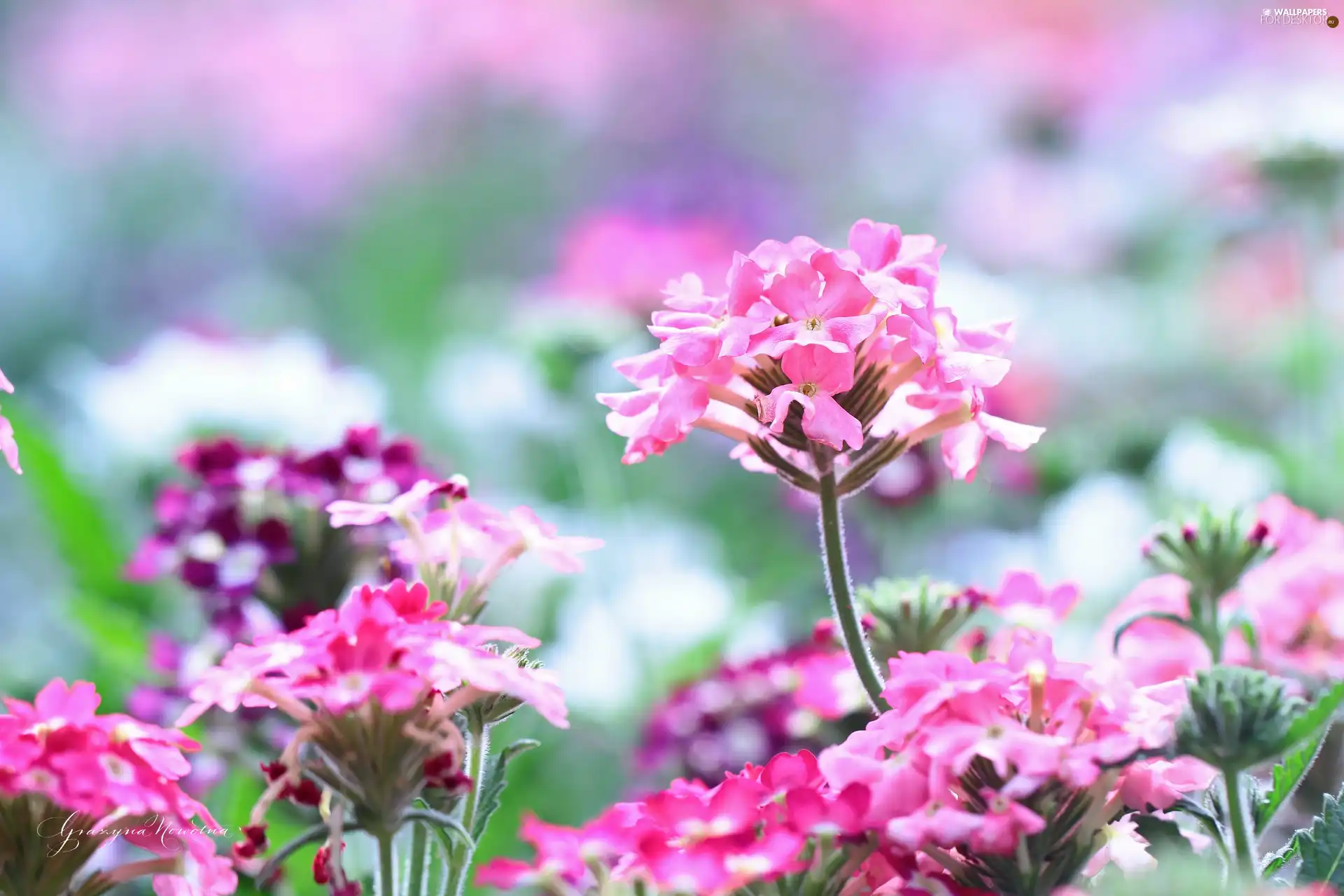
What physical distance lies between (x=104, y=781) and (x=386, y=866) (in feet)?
0.27

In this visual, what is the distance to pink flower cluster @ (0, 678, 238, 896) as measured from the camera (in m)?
0.39

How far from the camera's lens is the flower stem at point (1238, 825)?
0.43m

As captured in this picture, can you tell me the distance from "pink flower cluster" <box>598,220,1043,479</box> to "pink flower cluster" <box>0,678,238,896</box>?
0.16 m

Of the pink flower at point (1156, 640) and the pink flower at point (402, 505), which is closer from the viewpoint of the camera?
the pink flower at point (402, 505)

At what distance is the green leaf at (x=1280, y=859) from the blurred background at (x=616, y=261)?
31cm

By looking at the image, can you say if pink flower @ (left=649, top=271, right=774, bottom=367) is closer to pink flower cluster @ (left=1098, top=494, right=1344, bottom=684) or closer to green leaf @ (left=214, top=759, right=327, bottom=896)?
pink flower cluster @ (left=1098, top=494, right=1344, bottom=684)

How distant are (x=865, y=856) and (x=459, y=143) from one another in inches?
83.5

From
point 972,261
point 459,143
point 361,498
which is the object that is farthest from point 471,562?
point 459,143

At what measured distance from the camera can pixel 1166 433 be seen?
3.23 feet

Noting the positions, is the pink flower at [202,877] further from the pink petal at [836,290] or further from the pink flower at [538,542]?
the pink petal at [836,290]

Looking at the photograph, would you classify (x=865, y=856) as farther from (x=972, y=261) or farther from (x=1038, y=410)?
(x=972, y=261)

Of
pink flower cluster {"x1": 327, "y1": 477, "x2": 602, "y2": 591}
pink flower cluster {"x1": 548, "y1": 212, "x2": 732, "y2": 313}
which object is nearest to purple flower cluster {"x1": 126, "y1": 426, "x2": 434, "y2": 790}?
pink flower cluster {"x1": 327, "y1": 477, "x2": 602, "y2": 591}

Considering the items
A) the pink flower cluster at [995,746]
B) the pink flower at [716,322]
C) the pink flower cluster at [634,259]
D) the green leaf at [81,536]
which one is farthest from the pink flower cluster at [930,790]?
the pink flower cluster at [634,259]

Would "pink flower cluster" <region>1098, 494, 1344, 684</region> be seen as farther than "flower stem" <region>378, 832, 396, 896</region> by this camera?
Yes
